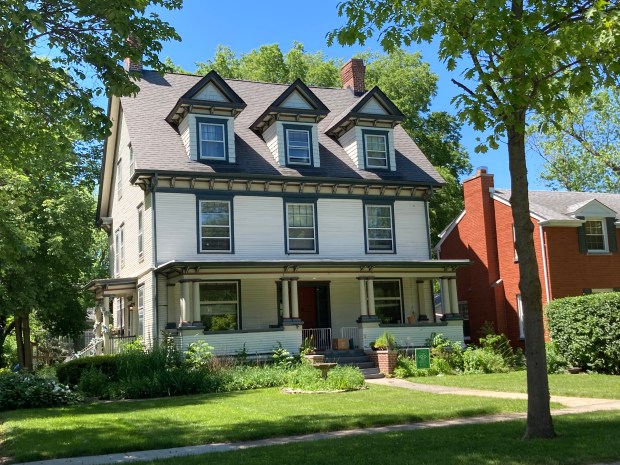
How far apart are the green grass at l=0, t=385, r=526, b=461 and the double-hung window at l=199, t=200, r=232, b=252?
8236mm

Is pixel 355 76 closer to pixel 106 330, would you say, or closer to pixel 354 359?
pixel 354 359

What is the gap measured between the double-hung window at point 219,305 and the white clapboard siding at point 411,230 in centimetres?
687

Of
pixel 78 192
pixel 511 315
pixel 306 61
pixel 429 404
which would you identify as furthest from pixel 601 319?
pixel 306 61

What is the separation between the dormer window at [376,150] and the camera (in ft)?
89.1

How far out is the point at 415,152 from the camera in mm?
29141

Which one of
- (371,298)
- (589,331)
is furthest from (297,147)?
(589,331)

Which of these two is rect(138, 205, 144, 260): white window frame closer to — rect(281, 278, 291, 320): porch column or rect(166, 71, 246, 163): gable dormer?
rect(166, 71, 246, 163): gable dormer

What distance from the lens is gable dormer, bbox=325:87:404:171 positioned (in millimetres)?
26923

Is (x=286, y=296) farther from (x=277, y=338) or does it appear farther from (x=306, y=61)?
(x=306, y=61)

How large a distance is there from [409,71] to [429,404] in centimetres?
2805

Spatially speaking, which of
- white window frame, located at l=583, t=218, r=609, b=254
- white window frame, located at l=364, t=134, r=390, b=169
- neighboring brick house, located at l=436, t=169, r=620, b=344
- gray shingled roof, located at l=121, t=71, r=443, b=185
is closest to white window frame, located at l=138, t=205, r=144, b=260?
gray shingled roof, located at l=121, t=71, r=443, b=185

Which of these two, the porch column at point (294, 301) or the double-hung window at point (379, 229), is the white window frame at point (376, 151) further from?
the porch column at point (294, 301)

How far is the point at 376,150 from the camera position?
27.3 meters

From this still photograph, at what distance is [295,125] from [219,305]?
7553mm
